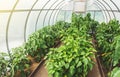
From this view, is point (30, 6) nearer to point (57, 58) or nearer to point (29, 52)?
point (29, 52)

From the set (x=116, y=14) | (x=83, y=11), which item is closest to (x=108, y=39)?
(x=83, y=11)

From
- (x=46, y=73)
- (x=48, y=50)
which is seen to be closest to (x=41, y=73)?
(x=46, y=73)

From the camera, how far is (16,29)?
1027cm

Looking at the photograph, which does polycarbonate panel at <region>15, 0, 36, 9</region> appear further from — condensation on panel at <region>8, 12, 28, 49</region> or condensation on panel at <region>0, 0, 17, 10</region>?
condensation on panel at <region>0, 0, 17, 10</region>

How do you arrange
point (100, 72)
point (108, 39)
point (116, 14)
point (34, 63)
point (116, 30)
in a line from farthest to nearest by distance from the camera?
point (116, 14) < point (116, 30) < point (108, 39) < point (34, 63) < point (100, 72)

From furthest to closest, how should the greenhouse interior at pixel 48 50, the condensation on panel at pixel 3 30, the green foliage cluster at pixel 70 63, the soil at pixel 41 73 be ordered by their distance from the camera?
1. the condensation on panel at pixel 3 30
2. the soil at pixel 41 73
3. the greenhouse interior at pixel 48 50
4. the green foliage cluster at pixel 70 63

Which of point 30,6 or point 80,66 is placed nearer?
point 80,66

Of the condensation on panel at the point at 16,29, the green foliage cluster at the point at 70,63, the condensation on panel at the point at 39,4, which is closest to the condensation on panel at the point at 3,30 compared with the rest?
the condensation on panel at the point at 16,29

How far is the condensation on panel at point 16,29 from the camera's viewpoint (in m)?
9.41

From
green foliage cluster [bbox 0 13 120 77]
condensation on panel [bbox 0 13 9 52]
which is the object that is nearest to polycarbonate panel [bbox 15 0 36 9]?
condensation on panel [bbox 0 13 9 52]

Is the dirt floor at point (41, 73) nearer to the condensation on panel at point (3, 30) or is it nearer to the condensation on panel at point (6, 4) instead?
the condensation on panel at point (3, 30)

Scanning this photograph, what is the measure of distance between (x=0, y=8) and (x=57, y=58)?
289cm

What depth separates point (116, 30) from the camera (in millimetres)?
10258

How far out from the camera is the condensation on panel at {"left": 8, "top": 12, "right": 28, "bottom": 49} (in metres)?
9.41
